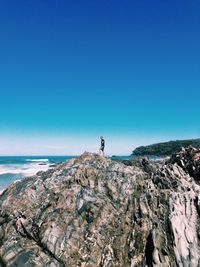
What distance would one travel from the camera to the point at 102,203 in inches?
598

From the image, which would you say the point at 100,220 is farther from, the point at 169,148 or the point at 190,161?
the point at 169,148

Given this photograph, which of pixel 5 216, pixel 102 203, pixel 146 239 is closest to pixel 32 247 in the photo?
pixel 5 216

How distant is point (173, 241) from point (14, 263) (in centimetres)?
655

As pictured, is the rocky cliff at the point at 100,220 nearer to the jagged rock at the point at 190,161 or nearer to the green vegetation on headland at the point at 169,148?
the jagged rock at the point at 190,161

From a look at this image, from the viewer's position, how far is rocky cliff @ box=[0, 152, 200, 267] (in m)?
13.1

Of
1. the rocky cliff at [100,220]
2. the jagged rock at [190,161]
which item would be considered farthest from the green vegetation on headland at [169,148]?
the rocky cliff at [100,220]

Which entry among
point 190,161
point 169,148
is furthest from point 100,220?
point 169,148

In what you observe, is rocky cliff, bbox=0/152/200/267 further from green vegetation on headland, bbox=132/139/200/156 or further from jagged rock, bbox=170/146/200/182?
green vegetation on headland, bbox=132/139/200/156

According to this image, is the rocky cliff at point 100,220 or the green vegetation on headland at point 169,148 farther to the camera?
the green vegetation on headland at point 169,148

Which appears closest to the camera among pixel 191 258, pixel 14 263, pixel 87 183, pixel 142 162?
pixel 14 263

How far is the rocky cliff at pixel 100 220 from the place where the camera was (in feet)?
43.1

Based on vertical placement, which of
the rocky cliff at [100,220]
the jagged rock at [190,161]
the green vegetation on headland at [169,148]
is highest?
the green vegetation on headland at [169,148]

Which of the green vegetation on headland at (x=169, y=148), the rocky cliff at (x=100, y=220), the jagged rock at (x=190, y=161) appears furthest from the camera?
the green vegetation on headland at (x=169, y=148)

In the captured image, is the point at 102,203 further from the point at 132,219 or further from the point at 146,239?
the point at 146,239
